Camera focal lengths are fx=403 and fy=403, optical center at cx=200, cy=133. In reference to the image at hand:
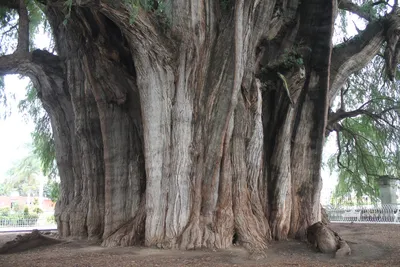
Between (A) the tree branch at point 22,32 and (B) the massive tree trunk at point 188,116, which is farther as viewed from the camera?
(A) the tree branch at point 22,32

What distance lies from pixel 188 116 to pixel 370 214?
1111 centimetres

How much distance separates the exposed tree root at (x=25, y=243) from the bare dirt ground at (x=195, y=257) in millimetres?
261

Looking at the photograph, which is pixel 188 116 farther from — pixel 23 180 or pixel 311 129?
pixel 23 180

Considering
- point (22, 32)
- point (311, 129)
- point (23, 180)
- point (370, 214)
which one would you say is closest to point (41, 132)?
point (22, 32)

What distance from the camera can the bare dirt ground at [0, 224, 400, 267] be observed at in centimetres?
563

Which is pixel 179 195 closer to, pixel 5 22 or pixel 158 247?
pixel 158 247

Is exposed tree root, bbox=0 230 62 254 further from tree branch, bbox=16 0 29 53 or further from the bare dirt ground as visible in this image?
tree branch, bbox=16 0 29 53

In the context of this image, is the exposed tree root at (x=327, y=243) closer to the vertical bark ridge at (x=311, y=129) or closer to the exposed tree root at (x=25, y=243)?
the vertical bark ridge at (x=311, y=129)

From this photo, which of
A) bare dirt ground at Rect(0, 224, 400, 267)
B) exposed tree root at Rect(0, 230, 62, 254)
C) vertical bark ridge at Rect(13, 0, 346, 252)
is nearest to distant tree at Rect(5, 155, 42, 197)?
vertical bark ridge at Rect(13, 0, 346, 252)

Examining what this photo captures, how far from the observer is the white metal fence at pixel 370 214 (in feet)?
46.4

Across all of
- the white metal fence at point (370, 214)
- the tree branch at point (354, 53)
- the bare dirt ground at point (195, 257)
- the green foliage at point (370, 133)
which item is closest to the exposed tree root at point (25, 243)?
the bare dirt ground at point (195, 257)

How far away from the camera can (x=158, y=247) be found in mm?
6691

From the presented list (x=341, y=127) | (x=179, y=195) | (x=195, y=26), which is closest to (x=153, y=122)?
(x=179, y=195)

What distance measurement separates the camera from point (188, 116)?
7184 mm
